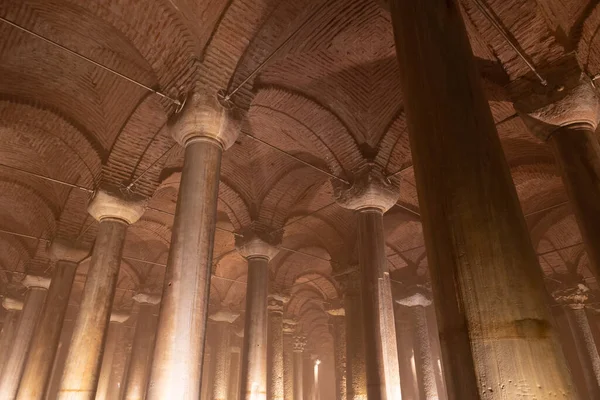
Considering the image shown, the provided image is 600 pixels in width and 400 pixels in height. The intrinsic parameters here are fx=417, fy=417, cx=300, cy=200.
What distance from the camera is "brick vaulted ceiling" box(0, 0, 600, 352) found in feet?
17.6

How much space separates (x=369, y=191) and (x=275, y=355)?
709 cm

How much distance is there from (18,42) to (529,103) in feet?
23.8

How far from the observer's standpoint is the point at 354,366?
373 inches

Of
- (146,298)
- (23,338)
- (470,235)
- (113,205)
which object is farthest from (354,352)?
(470,235)

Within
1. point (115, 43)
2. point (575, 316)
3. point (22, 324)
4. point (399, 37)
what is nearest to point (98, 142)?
point (115, 43)

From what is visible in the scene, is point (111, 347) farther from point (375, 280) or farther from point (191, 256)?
point (191, 256)

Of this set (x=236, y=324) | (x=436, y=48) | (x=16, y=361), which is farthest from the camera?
(x=236, y=324)

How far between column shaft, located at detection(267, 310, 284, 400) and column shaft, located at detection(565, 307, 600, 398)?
8.00 metres

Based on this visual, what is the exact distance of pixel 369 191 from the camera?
22.2ft

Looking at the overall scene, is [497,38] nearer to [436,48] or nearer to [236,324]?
[436,48]

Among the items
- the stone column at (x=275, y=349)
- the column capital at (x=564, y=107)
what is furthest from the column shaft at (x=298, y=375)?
the column capital at (x=564, y=107)

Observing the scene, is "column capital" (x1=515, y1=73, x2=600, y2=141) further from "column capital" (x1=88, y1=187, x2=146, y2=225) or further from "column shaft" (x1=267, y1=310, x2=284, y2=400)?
"column shaft" (x1=267, y1=310, x2=284, y2=400)

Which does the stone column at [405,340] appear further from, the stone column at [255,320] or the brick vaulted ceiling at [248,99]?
the stone column at [255,320]

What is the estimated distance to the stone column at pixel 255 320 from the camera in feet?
24.3
